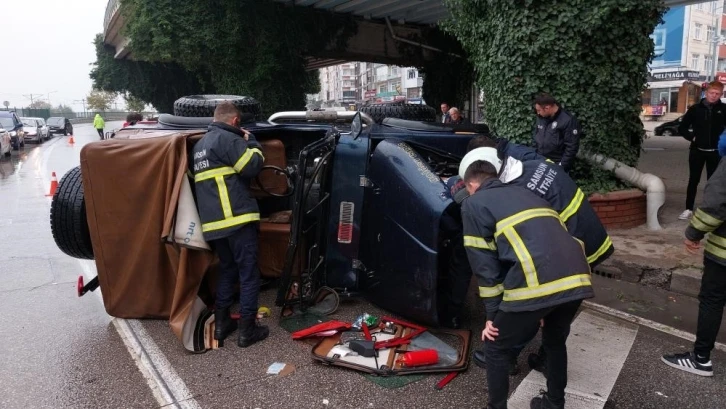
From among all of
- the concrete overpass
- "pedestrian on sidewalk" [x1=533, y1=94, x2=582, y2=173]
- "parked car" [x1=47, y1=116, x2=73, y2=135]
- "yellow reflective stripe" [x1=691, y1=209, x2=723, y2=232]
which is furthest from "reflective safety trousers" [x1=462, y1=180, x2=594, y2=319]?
"parked car" [x1=47, y1=116, x2=73, y2=135]

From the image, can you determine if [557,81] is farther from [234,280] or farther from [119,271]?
[119,271]

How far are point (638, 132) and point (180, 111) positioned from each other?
5.71m

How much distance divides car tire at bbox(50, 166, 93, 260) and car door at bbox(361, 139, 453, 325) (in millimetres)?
2478

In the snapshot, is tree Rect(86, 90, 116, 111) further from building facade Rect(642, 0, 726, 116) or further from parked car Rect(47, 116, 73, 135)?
building facade Rect(642, 0, 726, 116)

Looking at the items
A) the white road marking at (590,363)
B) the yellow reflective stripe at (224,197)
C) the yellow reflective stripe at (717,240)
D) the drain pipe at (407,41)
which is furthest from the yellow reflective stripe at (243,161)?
the drain pipe at (407,41)

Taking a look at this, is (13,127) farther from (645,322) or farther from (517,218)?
(517,218)

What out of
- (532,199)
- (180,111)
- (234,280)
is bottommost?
(234,280)

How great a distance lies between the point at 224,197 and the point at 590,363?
9.01 ft

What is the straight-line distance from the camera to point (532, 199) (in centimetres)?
260

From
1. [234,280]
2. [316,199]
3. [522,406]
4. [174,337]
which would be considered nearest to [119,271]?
[174,337]

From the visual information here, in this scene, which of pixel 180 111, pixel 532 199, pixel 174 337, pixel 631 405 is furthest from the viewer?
pixel 180 111

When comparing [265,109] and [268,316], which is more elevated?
[265,109]

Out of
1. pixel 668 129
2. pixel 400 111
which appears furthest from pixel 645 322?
pixel 668 129

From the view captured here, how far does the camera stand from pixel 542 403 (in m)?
2.93
